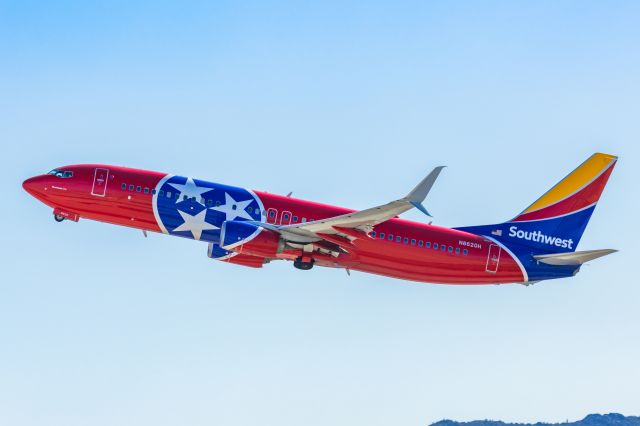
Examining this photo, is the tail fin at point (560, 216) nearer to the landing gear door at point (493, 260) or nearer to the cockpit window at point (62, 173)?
the landing gear door at point (493, 260)

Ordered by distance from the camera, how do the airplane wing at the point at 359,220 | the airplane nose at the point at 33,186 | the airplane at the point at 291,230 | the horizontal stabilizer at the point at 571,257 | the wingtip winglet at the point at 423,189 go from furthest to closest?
the airplane nose at the point at 33,186 → the horizontal stabilizer at the point at 571,257 → the airplane at the point at 291,230 → the airplane wing at the point at 359,220 → the wingtip winglet at the point at 423,189

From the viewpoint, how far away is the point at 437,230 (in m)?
68.3

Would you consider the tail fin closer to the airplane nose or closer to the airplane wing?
the airplane wing

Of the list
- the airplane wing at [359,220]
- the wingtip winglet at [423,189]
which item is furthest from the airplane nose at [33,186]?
the wingtip winglet at [423,189]

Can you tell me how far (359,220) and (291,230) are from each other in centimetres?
439

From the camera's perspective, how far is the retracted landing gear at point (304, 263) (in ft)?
216

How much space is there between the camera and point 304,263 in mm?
65750

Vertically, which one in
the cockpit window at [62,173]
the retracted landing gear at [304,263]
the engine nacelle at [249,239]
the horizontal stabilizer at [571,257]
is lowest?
the retracted landing gear at [304,263]

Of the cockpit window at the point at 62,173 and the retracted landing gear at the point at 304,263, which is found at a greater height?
the cockpit window at the point at 62,173

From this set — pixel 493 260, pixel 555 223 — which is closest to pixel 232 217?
pixel 493 260

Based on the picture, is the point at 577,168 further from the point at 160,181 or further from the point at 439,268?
the point at 160,181

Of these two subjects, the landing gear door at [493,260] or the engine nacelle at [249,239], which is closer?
the engine nacelle at [249,239]

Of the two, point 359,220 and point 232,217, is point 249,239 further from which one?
point 359,220

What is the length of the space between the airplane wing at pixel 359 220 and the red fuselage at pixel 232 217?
1.15 metres
